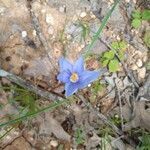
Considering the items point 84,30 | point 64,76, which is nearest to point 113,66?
point 84,30

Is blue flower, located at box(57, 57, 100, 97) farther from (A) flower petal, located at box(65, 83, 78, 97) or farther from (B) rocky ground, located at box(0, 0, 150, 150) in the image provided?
(B) rocky ground, located at box(0, 0, 150, 150)

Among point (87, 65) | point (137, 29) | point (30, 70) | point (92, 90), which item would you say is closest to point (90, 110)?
point (92, 90)

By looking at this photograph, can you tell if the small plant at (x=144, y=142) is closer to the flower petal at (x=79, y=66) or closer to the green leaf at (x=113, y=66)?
the green leaf at (x=113, y=66)

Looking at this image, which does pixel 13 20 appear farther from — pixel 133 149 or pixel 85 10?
pixel 133 149

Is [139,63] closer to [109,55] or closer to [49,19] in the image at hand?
[109,55]

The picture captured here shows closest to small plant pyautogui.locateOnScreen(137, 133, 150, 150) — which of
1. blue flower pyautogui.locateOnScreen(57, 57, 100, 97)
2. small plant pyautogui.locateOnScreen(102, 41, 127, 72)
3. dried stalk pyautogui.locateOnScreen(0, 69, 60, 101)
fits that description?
small plant pyautogui.locateOnScreen(102, 41, 127, 72)

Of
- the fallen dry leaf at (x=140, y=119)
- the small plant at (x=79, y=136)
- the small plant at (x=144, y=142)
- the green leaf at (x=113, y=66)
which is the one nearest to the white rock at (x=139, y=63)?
the green leaf at (x=113, y=66)
